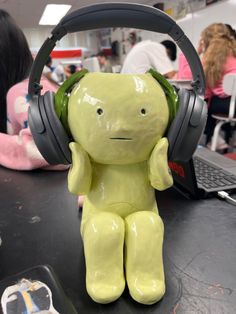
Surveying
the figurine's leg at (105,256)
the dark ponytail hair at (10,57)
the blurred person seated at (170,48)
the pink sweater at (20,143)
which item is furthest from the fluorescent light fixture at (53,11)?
the figurine's leg at (105,256)

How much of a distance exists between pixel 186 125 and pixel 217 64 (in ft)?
5.60

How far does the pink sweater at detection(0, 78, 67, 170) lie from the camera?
74 centimetres

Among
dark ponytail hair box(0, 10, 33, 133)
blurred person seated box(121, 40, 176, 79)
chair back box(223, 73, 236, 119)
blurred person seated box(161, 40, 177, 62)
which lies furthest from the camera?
blurred person seated box(161, 40, 177, 62)

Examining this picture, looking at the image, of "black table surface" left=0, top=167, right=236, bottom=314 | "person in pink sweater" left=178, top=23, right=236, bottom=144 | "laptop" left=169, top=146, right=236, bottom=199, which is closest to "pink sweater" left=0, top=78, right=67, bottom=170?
"black table surface" left=0, top=167, right=236, bottom=314

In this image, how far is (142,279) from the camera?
0.33 meters

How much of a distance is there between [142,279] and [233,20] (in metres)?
3.59

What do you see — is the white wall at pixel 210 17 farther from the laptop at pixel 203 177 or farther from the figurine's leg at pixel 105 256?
the figurine's leg at pixel 105 256

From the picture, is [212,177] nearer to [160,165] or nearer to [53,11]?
[160,165]

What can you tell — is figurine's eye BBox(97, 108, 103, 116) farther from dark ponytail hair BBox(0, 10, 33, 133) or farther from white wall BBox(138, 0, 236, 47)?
white wall BBox(138, 0, 236, 47)

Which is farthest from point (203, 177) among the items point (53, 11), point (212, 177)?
point (53, 11)

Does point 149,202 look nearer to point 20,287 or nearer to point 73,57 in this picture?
point 20,287

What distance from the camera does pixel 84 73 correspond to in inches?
14.5

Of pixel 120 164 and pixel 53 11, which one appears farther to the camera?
pixel 53 11

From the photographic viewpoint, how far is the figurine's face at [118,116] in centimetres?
32
